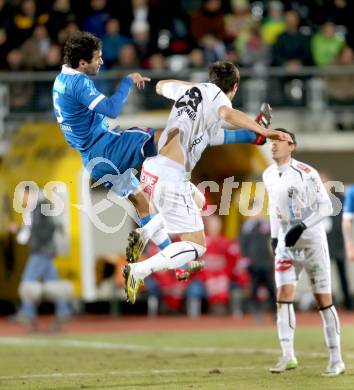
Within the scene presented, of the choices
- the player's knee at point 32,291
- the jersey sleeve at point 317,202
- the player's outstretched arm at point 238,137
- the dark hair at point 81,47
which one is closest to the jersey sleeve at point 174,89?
the player's outstretched arm at point 238,137

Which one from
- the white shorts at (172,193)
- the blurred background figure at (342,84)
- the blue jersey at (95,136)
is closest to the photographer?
the white shorts at (172,193)

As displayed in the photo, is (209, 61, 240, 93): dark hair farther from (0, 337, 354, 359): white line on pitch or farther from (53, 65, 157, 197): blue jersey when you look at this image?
(0, 337, 354, 359): white line on pitch

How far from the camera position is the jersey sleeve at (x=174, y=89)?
38.1 ft

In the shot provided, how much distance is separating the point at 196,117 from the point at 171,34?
39.9 ft

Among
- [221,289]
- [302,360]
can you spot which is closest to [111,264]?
[221,289]

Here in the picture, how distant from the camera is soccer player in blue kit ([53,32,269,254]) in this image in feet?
38.1

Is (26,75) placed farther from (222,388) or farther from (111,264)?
(222,388)

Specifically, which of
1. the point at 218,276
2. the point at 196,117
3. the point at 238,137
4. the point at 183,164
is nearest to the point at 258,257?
the point at 218,276

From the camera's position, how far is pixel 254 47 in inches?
899

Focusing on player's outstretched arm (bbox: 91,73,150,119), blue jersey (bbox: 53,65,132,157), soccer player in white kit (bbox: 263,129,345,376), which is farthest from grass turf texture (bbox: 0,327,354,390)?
player's outstretched arm (bbox: 91,73,150,119)

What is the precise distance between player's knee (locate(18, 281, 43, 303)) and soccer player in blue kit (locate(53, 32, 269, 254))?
26.5 feet

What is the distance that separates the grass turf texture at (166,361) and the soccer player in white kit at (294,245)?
1.71 ft

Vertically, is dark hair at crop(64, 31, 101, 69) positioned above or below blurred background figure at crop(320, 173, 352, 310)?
above

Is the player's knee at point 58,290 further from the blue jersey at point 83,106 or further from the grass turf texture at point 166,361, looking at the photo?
the blue jersey at point 83,106
